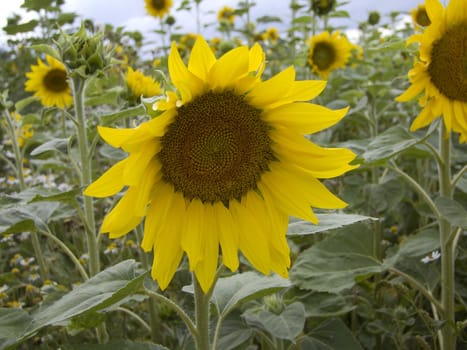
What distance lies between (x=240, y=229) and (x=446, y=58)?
1.04 meters

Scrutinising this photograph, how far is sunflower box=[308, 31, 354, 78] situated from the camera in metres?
4.14

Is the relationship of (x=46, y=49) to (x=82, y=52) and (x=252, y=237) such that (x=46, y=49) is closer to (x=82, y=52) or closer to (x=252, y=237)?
(x=82, y=52)

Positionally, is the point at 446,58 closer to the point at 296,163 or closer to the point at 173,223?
the point at 296,163

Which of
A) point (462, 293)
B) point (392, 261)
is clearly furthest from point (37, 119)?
point (462, 293)

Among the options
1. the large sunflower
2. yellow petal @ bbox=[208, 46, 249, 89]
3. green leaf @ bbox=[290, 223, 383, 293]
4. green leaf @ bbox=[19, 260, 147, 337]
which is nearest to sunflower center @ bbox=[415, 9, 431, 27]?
green leaf @ bbox=[290, 223, 383, 293]

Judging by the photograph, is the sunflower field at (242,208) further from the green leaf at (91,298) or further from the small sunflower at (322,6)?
the small sunflower at (322,6)

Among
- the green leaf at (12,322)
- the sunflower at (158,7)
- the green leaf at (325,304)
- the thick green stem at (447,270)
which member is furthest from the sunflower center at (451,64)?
the sunflower at (158,7)

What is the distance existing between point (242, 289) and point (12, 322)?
59 cm

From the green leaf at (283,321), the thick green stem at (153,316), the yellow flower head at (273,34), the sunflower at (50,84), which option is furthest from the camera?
the yellow flower head at (273,34)

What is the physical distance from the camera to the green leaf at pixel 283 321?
1395 mm

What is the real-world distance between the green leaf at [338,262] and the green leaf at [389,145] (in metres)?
0.33

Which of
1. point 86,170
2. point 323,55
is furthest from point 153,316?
point 323,55

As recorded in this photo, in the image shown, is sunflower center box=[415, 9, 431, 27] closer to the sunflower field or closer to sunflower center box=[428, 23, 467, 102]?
the sunflower field

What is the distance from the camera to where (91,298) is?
1.11 metres
